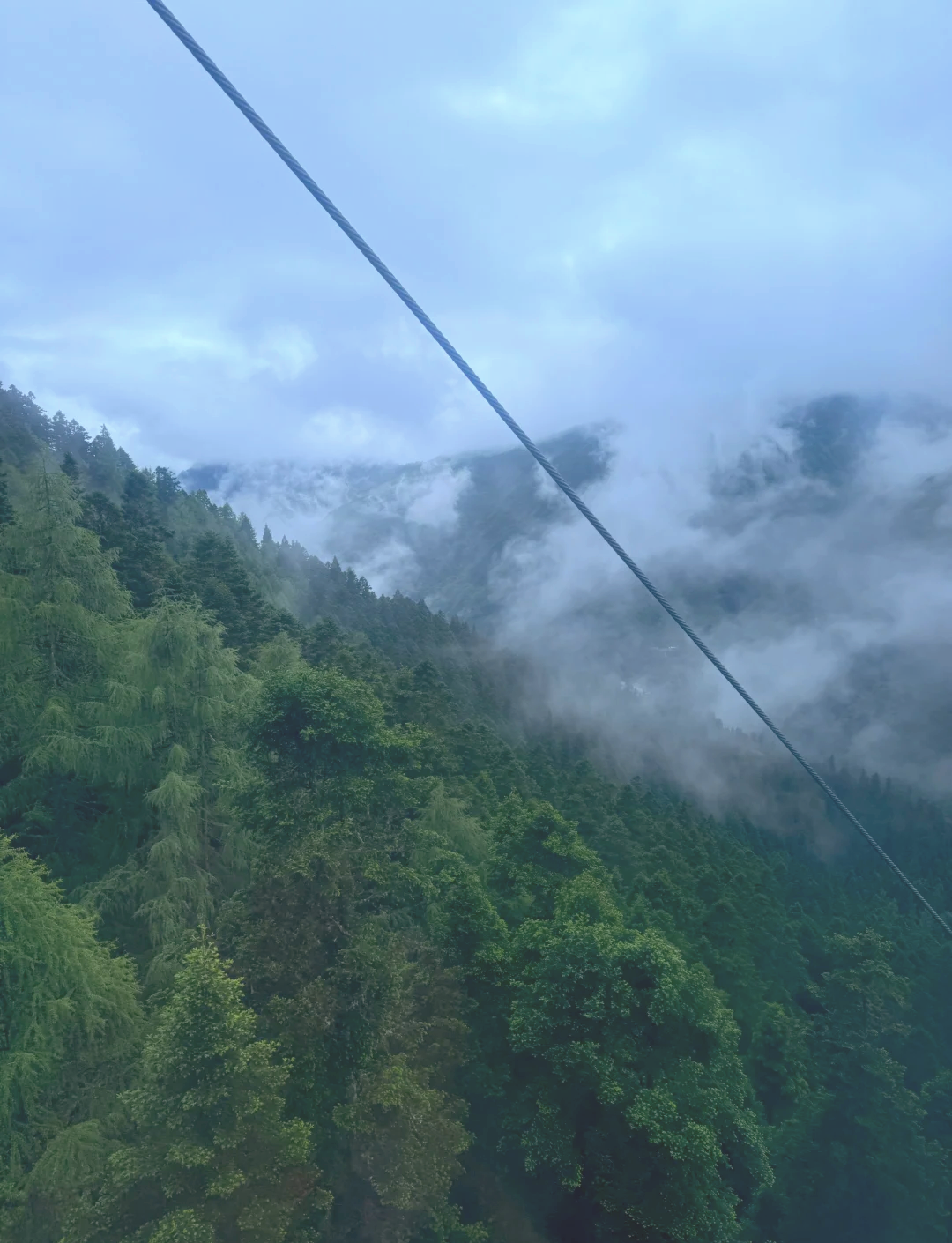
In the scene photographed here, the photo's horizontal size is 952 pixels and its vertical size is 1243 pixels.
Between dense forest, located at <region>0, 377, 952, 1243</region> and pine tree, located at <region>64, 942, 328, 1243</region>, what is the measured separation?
0.04 m

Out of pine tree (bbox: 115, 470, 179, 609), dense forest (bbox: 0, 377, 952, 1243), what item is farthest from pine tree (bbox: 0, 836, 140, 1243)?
pine tree (bbox: 115, 470, 179, 609)

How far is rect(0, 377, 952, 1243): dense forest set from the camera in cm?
1293

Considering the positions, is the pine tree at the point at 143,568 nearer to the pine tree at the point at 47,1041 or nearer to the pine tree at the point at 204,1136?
the pine tree at the point at 47,1041

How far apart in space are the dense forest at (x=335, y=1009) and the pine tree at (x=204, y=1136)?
0.04 m

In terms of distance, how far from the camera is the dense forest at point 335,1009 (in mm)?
12930

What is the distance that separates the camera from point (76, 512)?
24094 millimetres

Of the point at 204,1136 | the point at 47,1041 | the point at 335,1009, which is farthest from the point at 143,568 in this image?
the point at 204,1136

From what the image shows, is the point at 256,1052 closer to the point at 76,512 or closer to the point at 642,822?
the point at 76,512

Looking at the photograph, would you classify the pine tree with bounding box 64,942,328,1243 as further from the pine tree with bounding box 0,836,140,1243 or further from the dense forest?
the pine tree with bounding box 0,836,140,1243

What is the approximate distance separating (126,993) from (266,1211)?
575cm

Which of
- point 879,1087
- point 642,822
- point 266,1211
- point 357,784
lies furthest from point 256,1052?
point 642,822

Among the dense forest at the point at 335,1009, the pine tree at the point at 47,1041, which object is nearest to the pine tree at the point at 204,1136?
the dense forest at the point at 335,1009

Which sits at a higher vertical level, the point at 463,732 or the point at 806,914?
the point at 806,914

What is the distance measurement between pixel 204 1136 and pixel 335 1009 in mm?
3144
